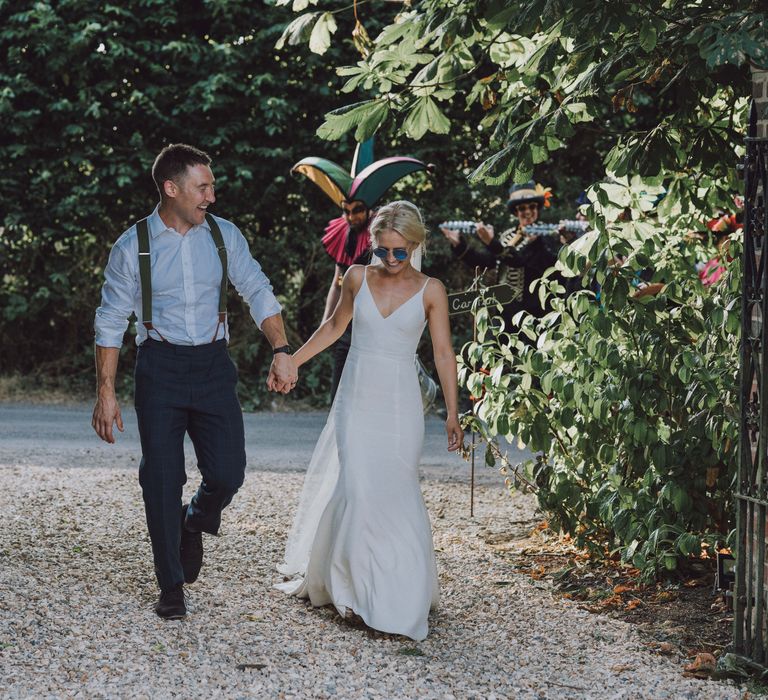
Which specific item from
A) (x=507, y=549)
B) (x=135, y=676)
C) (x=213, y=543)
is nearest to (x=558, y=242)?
(x=507, y=549)

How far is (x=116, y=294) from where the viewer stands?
4574 millimetres

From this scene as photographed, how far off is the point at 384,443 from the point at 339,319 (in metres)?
0.62

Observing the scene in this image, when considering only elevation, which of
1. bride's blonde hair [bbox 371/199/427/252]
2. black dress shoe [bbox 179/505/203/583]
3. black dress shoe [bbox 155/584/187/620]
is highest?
bride's blonde hair [bbox 371/199/427/252]

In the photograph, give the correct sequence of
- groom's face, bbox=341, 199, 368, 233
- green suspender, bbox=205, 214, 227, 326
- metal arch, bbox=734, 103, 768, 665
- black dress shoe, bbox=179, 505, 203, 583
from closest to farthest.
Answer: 1. metal arch, bbox=734, 103, 768, 665
2. green suspender, bbox=205, 214, 227, 326
3. black dress shoe, bbox=179, 505, 203, 583
4. groom's face, bbox=341, 199, 368, 233

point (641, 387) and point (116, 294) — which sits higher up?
point (116, 294)

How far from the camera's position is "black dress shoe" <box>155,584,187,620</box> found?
462 centimetres

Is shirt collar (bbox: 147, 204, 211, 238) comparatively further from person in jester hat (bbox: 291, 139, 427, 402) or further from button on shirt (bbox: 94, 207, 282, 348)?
person in jester hat (bbox: 291, 139, 427, 402)

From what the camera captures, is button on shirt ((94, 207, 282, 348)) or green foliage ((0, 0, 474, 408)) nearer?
Result: button on shirt ((94, 207, 282, 348))

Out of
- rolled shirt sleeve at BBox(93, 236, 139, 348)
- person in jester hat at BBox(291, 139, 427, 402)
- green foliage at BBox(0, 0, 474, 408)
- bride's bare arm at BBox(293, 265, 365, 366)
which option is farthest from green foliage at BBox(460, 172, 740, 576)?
green foliage at BBox(0, 0, 474, 408)

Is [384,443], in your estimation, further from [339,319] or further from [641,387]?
[641,387]

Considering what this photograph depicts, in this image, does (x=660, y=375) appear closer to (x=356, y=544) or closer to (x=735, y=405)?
(x=735, y=405)

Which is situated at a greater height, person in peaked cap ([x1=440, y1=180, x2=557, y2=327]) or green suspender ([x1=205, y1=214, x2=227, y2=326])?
person in peaked cap ([x1=440, y1=180, x2=557, y2=327])

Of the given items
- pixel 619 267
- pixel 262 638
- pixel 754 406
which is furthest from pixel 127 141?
pixel 754 406

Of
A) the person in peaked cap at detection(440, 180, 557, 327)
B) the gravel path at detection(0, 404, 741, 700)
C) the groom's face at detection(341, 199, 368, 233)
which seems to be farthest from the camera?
the person in peaked cap at detection(440, 180, 557, 327)
